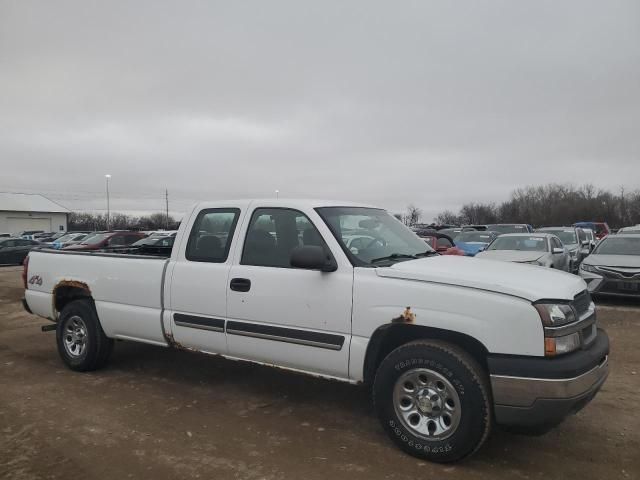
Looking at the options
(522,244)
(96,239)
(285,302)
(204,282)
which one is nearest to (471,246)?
(522,244)

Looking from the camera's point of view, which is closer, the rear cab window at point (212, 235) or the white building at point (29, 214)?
the rear cab window at point (212, 235)

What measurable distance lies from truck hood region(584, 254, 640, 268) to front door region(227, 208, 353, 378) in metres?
8.80

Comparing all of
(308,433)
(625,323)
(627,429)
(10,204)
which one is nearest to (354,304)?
(308,433)

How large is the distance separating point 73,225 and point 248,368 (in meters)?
85.5

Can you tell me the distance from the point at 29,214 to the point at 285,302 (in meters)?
73.0

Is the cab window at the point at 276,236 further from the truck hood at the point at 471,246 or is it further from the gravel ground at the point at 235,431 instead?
the truck hood at the point at 471,246

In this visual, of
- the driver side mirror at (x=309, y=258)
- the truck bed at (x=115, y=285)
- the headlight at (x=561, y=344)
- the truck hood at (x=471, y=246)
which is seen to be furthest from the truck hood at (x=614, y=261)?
the truck bed at (x=115, y=285)

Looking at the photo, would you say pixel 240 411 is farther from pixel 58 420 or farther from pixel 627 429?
pixel 627 429

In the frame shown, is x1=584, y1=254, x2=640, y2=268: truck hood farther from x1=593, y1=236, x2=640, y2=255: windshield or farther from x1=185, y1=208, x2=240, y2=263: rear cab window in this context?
x1=185, y1=208, x2=240, y2=263: rear cab window

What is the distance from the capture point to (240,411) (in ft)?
15.1

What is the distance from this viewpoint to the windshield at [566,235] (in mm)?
17047

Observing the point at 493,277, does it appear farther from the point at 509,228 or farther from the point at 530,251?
the point at 509,228

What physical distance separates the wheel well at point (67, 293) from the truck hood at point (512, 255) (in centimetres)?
878

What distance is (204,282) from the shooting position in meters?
4.71
